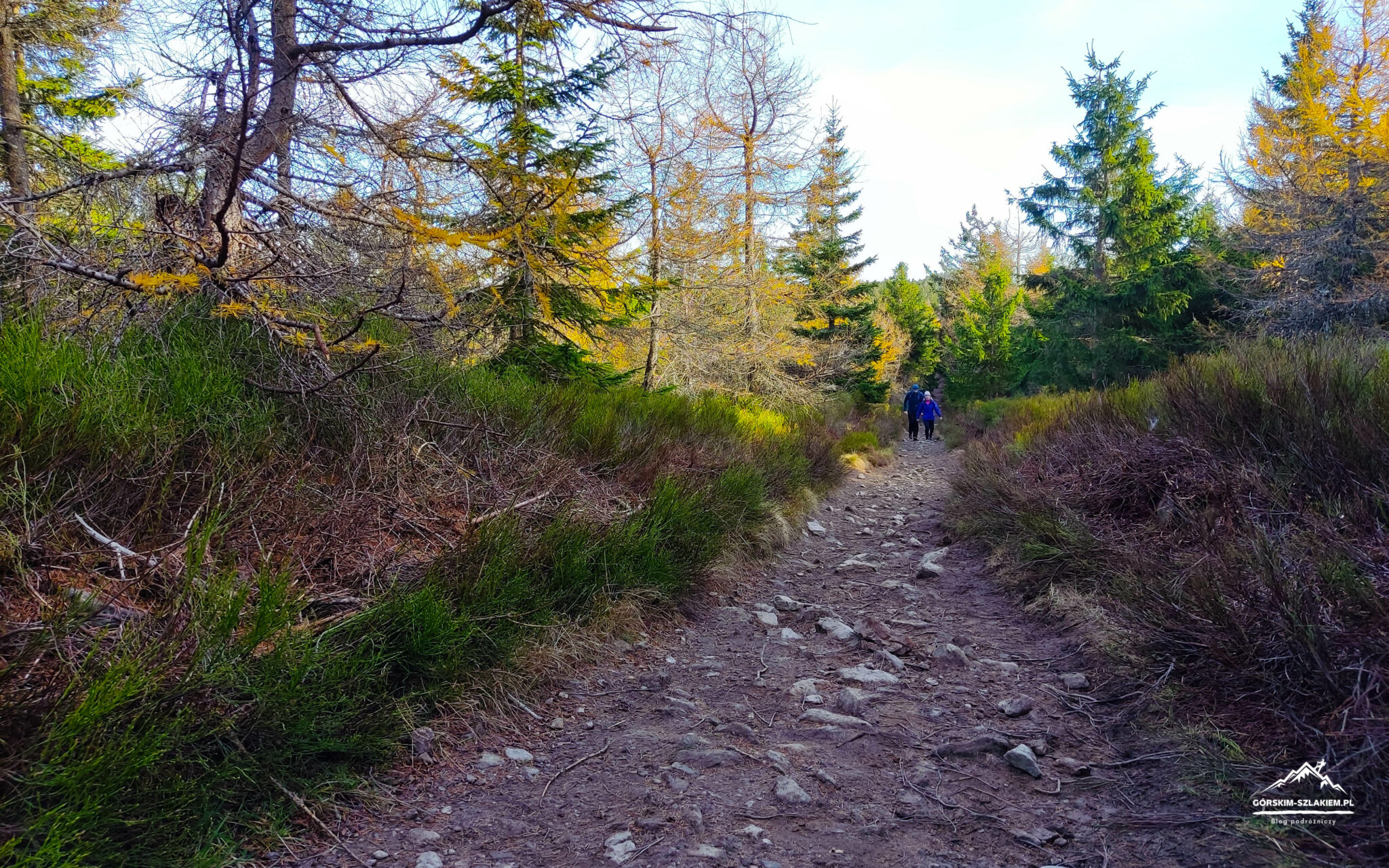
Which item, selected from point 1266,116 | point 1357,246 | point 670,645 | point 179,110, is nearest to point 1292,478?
point 670,645

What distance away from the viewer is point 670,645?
3994 mm

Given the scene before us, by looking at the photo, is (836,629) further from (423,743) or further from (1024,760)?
(423,743)

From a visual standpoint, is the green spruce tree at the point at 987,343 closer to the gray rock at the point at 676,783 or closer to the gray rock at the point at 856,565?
the gray rock at the point at 856,565

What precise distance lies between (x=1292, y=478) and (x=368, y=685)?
4.77 metres

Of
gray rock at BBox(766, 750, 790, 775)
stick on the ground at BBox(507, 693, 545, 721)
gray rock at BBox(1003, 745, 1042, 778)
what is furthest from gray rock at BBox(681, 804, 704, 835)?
gray rock at BBox(1003, 745, 1042, 778)

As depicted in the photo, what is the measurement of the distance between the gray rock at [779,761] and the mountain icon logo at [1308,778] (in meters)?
1.50

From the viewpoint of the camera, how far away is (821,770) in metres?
2.52

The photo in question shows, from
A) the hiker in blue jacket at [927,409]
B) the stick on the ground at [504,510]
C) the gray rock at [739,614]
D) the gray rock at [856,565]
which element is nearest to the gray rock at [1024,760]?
the gray rock at [739,614]

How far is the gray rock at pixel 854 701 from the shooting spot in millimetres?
3078

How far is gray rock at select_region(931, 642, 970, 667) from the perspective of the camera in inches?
144

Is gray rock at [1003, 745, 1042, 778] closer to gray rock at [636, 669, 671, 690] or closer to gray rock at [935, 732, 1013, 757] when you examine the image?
gray rock at [935, 732, 1013, 757]

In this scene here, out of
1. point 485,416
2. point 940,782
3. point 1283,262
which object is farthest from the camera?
point 1283,262

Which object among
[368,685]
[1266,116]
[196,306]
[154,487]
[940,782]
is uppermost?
[1266,116]

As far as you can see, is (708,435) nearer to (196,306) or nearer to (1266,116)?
(196,306)
